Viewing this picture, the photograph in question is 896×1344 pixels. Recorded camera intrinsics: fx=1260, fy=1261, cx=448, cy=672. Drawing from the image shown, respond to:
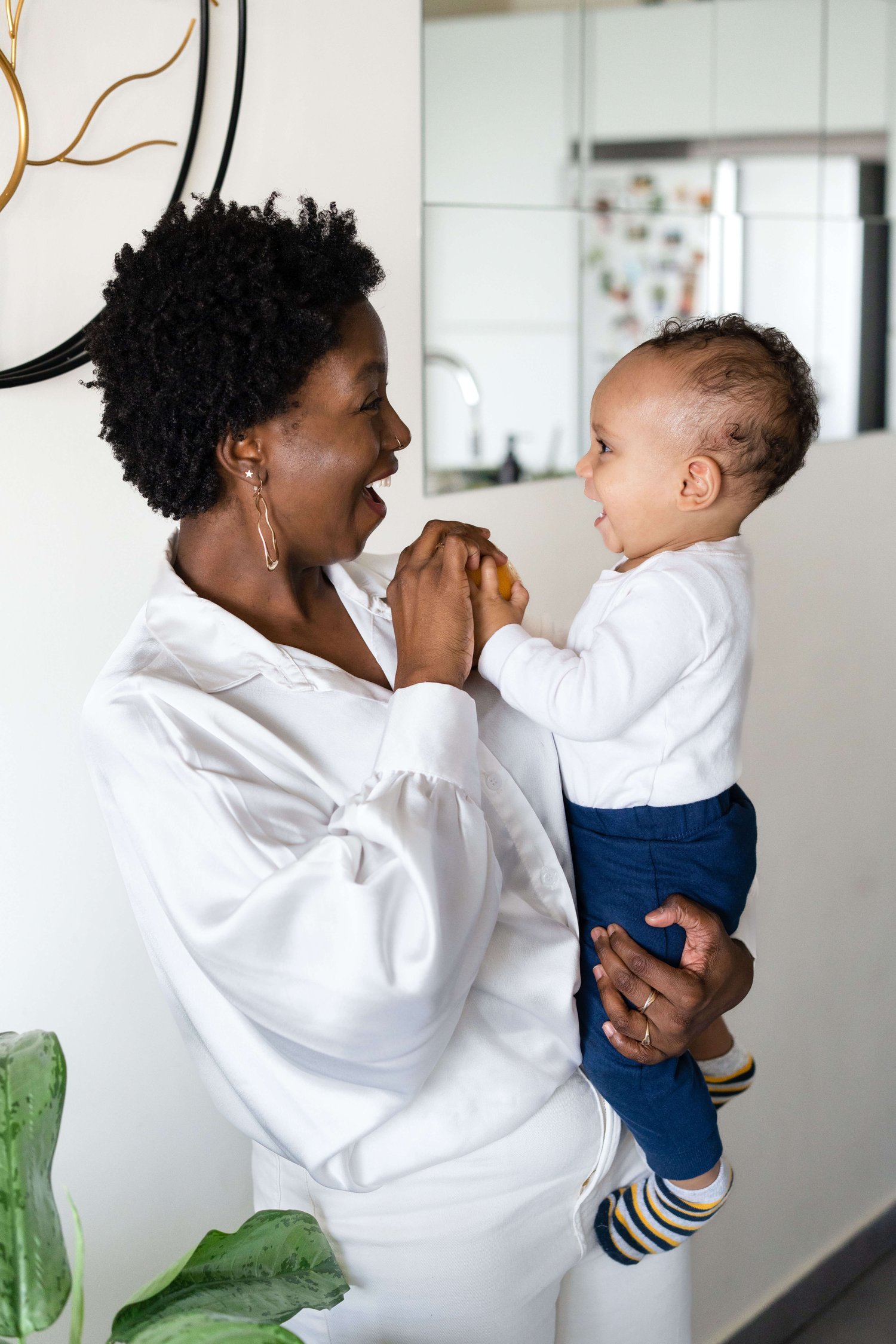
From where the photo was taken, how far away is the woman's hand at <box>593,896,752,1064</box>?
4.00ft

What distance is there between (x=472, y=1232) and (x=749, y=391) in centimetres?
86

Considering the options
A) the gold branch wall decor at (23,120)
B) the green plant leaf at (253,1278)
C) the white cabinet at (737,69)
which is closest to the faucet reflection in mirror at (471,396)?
the white cabinet at (737,69)

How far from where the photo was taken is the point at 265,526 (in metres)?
1.22

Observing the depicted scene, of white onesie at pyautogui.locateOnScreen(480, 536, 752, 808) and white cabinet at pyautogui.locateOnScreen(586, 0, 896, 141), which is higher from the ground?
white cabinet at pyautogui.locateOnScreen(586, 0, 896, 141)

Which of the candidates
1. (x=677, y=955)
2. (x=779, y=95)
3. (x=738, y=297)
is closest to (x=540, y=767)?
(x=677, y=955)

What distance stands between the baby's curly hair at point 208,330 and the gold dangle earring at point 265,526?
1.5 inches

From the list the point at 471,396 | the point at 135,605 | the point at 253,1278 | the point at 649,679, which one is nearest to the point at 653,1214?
the point at 253,1278

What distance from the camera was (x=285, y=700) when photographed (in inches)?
46.5

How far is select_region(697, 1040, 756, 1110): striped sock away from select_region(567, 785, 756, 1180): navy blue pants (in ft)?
0.69

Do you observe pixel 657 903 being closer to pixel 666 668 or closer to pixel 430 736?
pixel 666 668

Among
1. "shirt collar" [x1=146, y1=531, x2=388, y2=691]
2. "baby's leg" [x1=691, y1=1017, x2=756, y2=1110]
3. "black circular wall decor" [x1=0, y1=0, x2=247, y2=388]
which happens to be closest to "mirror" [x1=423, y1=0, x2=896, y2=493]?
"black circular wall decor" [x1=0, y1=0, x2=247, y2=388]

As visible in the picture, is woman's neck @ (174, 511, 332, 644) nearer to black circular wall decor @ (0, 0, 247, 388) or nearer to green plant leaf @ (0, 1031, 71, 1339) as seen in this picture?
black circular wall decor @ (0, 0, 247, 388)

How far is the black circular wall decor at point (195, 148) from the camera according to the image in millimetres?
1373

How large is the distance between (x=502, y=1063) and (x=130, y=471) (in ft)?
2.20
